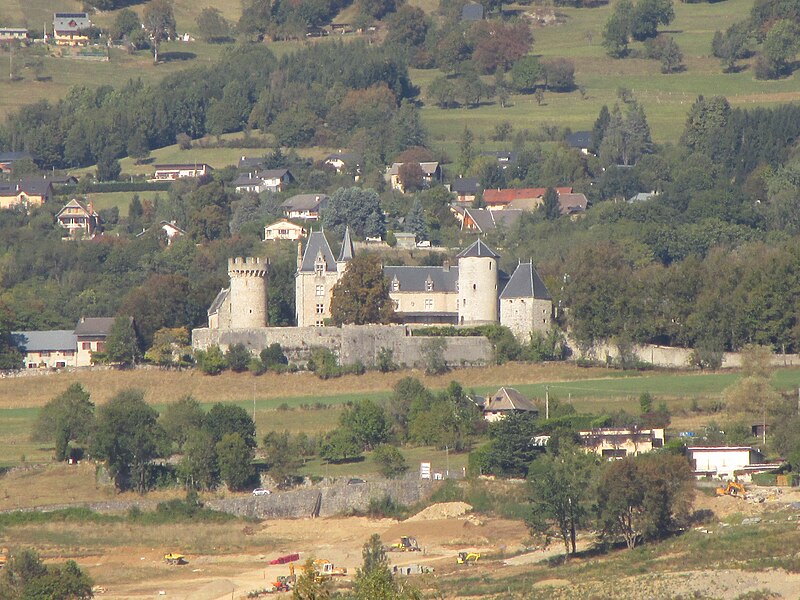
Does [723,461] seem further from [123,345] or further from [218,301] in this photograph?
[123,345]

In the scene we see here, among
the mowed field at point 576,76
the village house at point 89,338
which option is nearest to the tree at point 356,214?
the village house at point 89,338

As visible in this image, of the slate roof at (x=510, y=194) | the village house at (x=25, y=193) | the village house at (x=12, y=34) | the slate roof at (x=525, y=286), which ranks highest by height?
the village house at (x=12, y=34)

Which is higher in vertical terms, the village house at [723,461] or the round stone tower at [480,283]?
the round stone tower at [480,283]

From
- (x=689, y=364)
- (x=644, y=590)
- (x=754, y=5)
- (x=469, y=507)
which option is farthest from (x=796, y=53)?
(x=644, y=590)

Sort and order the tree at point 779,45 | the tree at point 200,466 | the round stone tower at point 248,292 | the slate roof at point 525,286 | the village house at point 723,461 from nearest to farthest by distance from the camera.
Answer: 1. the village house at point 723,461
2. the tree at point 200,466
3. the slate roof at point 525,286
4. the round stone tower at point 248,292
5. the tree at point 779,45

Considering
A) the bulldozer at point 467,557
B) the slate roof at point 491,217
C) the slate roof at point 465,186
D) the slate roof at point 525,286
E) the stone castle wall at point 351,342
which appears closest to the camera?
the bulldozer at point 467,557

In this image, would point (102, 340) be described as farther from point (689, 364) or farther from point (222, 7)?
point (222, 7)

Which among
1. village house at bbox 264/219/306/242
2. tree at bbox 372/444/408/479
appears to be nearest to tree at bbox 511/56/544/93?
village house at bbox 264/219/306/242

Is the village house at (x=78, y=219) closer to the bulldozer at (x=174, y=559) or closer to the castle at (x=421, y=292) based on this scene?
the castle at (x=421, y=292)
